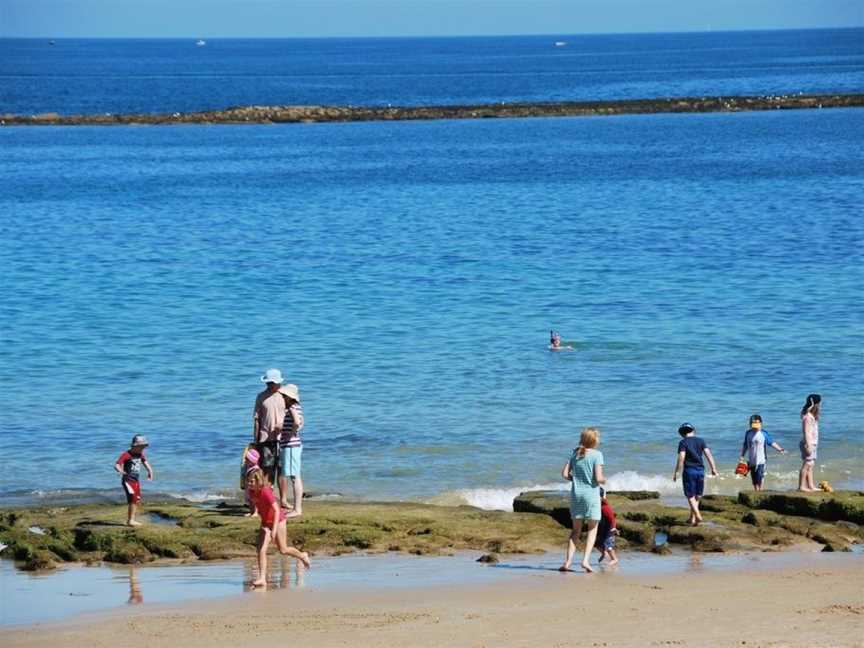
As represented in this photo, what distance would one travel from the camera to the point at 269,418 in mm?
15516

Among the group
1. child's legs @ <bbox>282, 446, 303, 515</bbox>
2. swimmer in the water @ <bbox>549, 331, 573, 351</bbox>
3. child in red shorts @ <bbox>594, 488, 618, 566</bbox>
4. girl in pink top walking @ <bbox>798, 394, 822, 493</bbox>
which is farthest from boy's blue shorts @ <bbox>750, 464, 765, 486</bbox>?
swimmer in the water @ <bbox>549, 331, 573, 351</bbox>

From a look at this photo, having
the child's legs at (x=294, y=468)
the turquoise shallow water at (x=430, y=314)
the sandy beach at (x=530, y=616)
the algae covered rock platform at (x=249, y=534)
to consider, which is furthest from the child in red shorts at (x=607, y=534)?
the turquoise shallow water at (x=430, y=314)

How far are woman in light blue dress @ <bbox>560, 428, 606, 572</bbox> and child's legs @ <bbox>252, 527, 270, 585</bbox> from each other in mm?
2869

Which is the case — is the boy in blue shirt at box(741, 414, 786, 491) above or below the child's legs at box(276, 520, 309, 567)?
above

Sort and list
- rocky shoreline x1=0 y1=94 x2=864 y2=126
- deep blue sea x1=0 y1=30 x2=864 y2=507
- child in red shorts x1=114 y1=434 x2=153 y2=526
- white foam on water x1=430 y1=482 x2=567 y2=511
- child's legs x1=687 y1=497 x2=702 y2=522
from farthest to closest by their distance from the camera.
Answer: rocky shoreline x1=0 y1=94 x2=864 y2=126 < deep blue sea x1=0 y1=30 x2=864 y2=507 < white foam on water x1=430 y1=482 x2=567 y2=511 < child in red shorts x1=114 y1=434 x2=153 y2=526 < child's legs x1=687 y1=497 x2=702 y2=522

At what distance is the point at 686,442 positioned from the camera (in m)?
16.4

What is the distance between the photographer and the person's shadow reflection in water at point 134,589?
523 inches

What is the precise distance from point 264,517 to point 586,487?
3.11 metres

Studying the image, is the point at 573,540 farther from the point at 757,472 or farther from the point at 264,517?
the point at 757,472

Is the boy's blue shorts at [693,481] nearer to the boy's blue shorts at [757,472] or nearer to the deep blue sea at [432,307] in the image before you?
the boy's blue shorts at [757,472]

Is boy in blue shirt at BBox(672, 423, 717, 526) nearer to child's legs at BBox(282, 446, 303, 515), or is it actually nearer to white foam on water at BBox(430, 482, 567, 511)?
white foam on water at BBox(430, 482, 567, 511)

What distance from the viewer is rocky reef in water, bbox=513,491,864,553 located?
15414 mm

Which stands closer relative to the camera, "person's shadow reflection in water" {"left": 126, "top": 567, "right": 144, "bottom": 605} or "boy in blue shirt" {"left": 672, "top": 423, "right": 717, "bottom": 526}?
"person's shadow reflection in water" {"left": 126, "top": 567, "right": 144, "bottom": 605}

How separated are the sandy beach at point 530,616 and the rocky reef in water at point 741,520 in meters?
1.40
